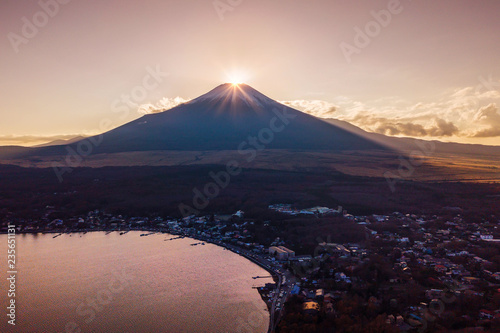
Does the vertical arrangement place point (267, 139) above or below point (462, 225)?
above

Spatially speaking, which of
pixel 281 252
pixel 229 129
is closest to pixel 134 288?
pixel 281 252

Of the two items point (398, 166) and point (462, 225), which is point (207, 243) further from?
point (398, 166)

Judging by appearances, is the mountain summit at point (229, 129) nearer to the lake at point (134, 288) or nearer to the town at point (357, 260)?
the town at point (357, 260)

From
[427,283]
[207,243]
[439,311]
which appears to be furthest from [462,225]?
[207,243]

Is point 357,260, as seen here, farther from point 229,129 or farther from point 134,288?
point 229,129

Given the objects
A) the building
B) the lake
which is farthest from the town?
the lake

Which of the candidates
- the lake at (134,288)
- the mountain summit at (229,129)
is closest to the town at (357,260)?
the lake at (134,288)

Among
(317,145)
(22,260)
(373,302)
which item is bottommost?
(22,260)
